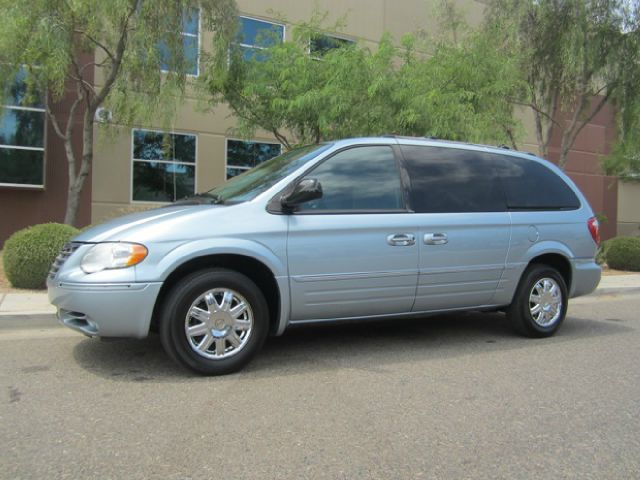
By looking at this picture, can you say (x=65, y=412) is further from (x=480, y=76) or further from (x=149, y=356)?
(x=480, y=76)

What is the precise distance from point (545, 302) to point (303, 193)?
3.07 meters

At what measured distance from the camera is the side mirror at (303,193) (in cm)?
443

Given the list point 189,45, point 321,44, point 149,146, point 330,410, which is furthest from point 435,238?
→ point 149,146

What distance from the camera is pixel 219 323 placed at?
436cm

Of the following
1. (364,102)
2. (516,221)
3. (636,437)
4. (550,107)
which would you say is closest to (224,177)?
(364,102)

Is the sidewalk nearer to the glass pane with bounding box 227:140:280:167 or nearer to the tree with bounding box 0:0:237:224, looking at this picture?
the tree with bounding box 0:0:237:224

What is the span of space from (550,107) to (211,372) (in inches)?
537

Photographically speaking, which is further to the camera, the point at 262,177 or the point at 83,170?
the point at 83,170

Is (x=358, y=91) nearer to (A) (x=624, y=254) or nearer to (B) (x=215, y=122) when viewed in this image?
(B) (x=215, y=122)

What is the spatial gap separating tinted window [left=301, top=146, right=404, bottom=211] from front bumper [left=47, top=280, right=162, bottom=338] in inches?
57.5

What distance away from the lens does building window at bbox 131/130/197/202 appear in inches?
572

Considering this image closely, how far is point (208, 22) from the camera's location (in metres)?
10.5

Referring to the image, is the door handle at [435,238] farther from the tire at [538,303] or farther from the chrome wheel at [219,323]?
the chrome wheel at [219,323]

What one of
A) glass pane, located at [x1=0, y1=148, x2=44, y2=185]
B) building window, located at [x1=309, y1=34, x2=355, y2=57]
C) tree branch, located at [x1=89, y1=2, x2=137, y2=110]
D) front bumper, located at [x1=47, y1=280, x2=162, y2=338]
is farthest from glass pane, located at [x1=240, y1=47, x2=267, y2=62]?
front bumper, located at [x1=47, y1=280, x2=162, y2=338]
